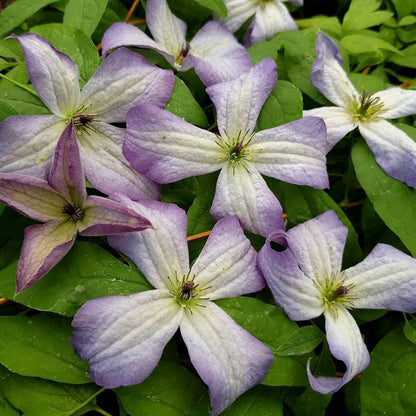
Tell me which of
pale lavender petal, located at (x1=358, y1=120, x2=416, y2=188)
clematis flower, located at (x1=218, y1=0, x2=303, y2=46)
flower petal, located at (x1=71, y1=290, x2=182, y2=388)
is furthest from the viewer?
clematis flower, located at (x1=218, y1=0, x2=303, y2=46)

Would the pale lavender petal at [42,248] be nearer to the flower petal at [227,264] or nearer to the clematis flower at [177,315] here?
the clematis flower at [177,315]

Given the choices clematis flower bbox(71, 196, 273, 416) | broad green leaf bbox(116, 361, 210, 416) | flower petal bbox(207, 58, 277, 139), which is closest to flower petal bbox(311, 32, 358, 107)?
flower petal bbox(207, 58, 277, 139)

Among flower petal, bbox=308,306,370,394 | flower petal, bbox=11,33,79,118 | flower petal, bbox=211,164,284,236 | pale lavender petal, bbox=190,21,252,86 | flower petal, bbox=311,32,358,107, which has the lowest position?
flower petal, bbox=308,306,370,394

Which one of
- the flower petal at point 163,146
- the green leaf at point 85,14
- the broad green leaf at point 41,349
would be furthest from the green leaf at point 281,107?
the broad green leaf at point 41,349

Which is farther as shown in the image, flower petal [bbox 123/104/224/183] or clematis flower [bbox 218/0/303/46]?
clematis flower [bbox 218/0/303/46]

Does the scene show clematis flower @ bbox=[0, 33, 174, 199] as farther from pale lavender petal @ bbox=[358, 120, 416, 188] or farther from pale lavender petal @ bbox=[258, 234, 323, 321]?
Result: pale lavender petal @ bbox=[358, 120, 416, 188]

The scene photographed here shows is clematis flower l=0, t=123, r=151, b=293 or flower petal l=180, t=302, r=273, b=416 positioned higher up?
clematis flower l=0, t=123, r=151, b=293

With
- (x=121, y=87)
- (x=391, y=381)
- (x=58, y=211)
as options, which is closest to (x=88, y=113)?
(x=121, y=87)
